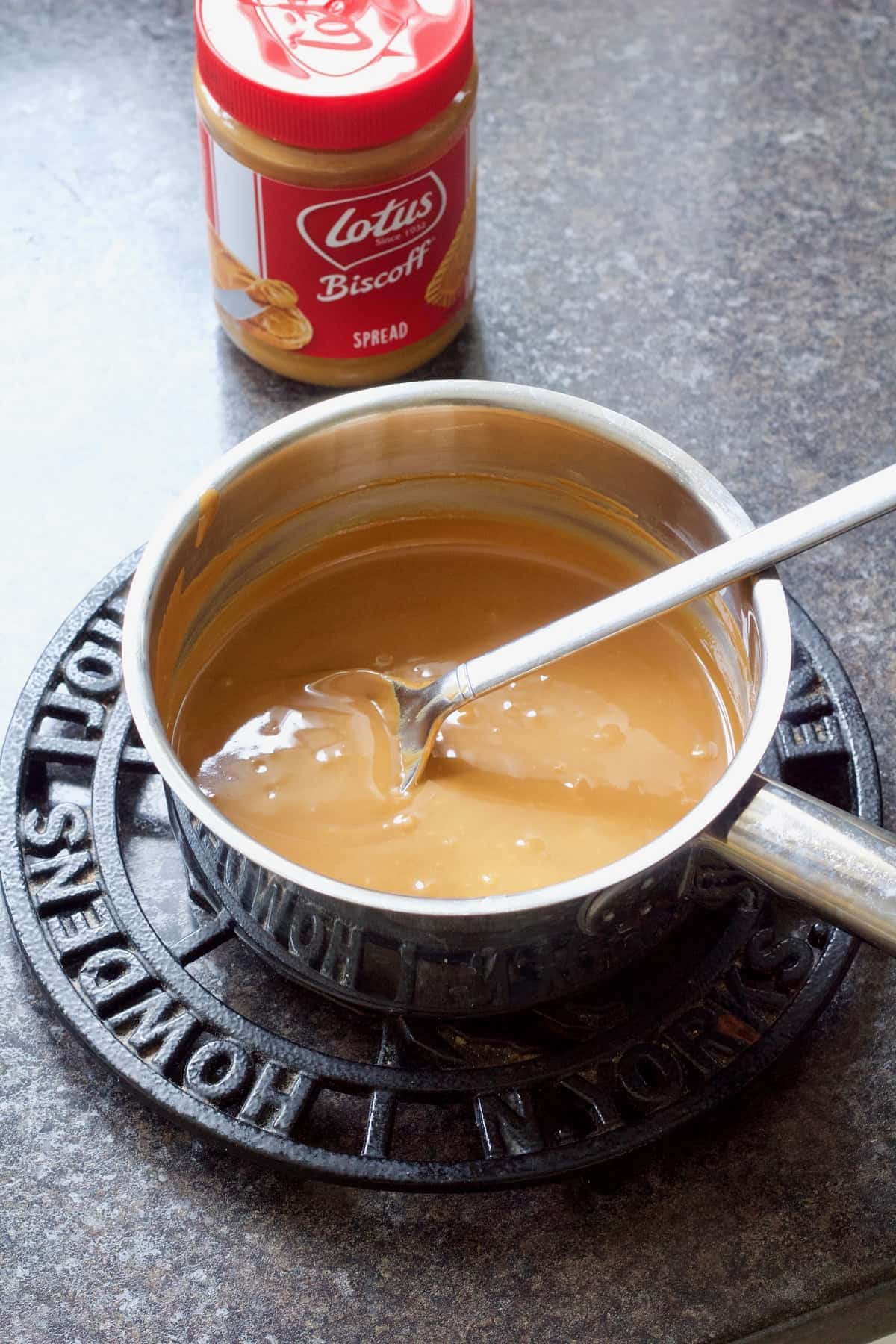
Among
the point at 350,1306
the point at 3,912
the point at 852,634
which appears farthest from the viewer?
the point at 852,634

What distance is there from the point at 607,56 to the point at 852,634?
1.78 ft

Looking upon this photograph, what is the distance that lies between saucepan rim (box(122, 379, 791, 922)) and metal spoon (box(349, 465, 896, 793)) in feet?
0.08

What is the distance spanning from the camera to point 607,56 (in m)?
1.17

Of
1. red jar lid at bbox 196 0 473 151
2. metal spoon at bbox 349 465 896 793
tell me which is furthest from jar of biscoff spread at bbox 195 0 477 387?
metal spoon at bbox 349 465 896 793

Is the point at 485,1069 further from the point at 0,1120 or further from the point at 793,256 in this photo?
the point at 793,256

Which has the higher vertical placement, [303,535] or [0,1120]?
[303,535]

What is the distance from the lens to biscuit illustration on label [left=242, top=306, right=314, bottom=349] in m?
0.93

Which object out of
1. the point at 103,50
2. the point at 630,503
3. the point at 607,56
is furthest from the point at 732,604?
the point at 103,50

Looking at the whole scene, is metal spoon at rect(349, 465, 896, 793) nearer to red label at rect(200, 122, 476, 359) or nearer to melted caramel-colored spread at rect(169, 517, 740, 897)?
melted caramel-colored spread at rect(169, 517, 740, 897)

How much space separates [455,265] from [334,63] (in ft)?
0.54

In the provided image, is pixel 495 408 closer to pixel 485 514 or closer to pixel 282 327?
pixel 485 514

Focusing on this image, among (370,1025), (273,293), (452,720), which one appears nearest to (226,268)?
(273,293)

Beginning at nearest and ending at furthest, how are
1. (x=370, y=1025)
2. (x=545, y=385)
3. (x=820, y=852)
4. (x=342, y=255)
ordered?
(x=820, y=852) < (x=370, y=1025) < (x=342, y=255) < (x=545, y=385)

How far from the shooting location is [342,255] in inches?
34.6
